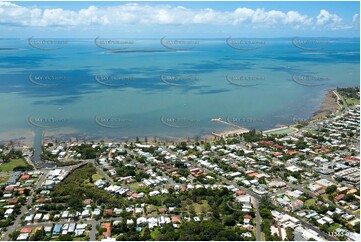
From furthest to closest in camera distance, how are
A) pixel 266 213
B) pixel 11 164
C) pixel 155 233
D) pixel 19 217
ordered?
pixel 11 164, pixel 19 217, pixel 266 213, pixel 155 233

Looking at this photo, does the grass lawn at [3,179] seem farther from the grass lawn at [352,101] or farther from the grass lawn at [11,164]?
the grass lawn at [352,101]

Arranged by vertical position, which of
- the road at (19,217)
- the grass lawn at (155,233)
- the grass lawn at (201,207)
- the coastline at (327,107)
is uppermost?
the coastline at (327,107)

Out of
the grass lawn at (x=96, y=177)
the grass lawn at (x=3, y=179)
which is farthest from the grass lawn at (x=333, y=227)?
the grass lawn at (x=3, y=179)

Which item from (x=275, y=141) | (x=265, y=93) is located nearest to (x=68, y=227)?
(x=275, y=141)

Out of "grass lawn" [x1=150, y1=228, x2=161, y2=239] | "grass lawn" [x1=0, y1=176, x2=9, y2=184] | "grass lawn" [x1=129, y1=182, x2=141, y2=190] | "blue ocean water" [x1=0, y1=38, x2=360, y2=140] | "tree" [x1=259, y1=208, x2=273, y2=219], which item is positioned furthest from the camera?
"blue ocean water" [x1=0, y1=38, x2=360, y2=140]

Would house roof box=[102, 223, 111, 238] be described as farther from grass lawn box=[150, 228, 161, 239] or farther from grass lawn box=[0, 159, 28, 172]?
grass lawn box=[0, 159, 28, 172]

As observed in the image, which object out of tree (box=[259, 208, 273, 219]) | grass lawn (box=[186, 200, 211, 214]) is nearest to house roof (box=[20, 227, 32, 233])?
grass lawn (box=[186, 200, 211, 214])

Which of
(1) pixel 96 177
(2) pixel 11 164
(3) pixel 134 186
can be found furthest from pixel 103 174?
(2) pixel 11 164

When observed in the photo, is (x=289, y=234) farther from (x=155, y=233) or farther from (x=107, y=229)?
(x=107, y=229)

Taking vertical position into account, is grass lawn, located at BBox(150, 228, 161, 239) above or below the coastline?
below
